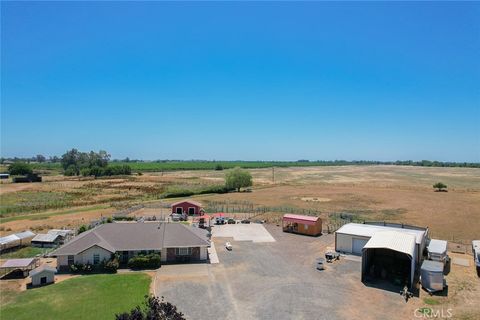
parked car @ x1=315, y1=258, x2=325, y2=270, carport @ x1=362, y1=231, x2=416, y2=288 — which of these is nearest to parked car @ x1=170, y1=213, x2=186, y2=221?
parked car @ x1=315, y1=258, x2=325, y2=270

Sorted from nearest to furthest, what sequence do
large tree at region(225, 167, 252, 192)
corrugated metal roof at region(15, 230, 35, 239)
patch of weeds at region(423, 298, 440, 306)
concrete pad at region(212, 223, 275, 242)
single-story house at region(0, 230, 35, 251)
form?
1. patch of weeds at region(423, 298, 440, 306)
2. single-story house at region(0, 230, 35, 251)
3. corrugated metal roof at region(15, 230, 35, 239)
4. concrete pad at region(212, 223, 275, 242)
5. large tree at region(225, 167, 252, 192)

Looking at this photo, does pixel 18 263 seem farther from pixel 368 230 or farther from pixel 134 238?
pixel 368 230

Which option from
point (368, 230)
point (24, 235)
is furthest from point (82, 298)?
point (368, 230)

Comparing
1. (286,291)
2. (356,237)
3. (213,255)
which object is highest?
(356,237)

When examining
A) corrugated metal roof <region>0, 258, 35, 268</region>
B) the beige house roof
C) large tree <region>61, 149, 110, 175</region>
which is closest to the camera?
corrugated metal roof <region>0, 258, 35, 268</region>

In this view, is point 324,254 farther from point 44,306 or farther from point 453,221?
A: point 453,221

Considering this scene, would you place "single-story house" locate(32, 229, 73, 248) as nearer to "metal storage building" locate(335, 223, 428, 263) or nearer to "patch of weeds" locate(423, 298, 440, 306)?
"metal storage building" locate(335, 223, 428, 263)

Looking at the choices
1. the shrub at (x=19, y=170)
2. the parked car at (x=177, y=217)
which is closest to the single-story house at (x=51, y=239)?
the parked car at (x=177, y=217)

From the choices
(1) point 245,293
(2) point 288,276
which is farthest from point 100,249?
(2) point 288,276
